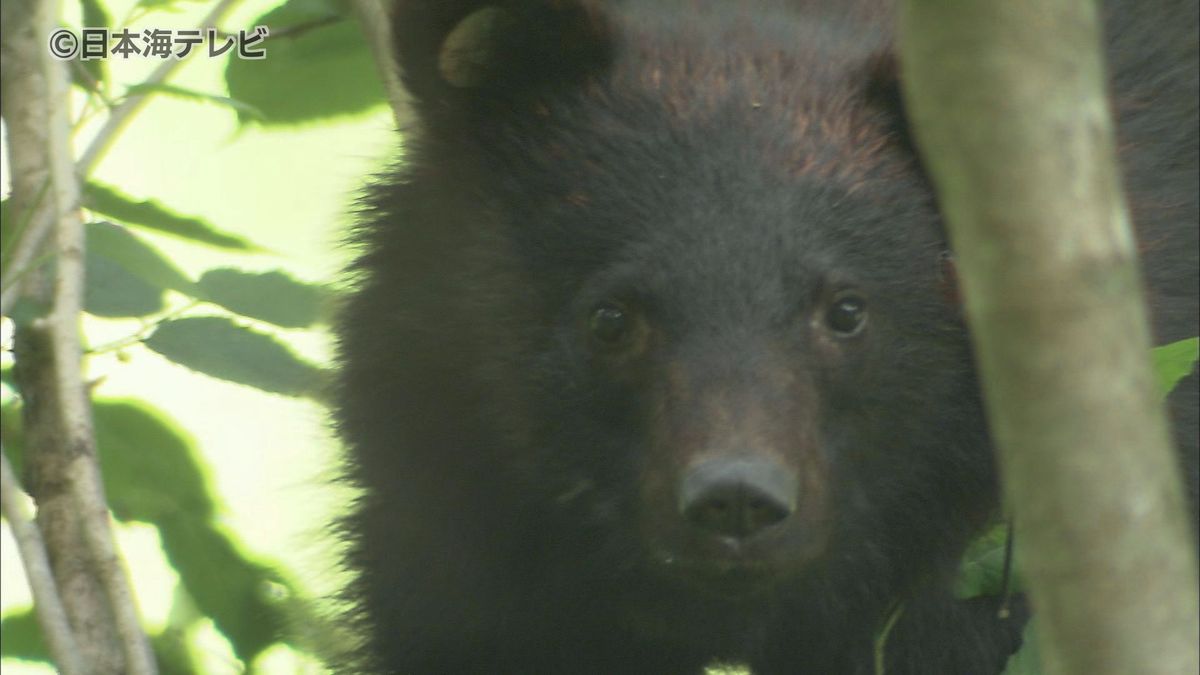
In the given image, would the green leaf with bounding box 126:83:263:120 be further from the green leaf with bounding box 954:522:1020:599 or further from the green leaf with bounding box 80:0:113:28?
the green leaf with bounding box 954:522:1020:599

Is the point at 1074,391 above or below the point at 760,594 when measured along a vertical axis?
above

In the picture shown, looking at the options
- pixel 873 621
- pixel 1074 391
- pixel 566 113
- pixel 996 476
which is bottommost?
pixel 873 621

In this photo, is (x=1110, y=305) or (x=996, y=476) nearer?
(x=1110, y=305)

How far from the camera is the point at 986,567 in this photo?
2.88m

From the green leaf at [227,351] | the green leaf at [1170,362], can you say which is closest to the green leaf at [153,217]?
the green leaf at [227,351]

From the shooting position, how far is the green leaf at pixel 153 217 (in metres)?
3.06

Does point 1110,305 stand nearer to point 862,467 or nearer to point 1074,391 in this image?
point 1074,391

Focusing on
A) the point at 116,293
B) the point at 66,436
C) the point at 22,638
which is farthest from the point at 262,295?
the point at 22,638

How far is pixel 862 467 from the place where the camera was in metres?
2.75

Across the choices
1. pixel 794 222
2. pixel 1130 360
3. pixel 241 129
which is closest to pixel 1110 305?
pixel 1130 360

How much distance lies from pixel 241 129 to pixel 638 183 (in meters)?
1.13

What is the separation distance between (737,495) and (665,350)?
0.33 metres

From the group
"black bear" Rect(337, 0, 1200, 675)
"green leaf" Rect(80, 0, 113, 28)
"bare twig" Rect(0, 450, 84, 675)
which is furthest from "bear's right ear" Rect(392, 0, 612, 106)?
"bare twig" Rect(0, 450, 84, 675)

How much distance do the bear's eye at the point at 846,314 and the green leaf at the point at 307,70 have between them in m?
1.32
